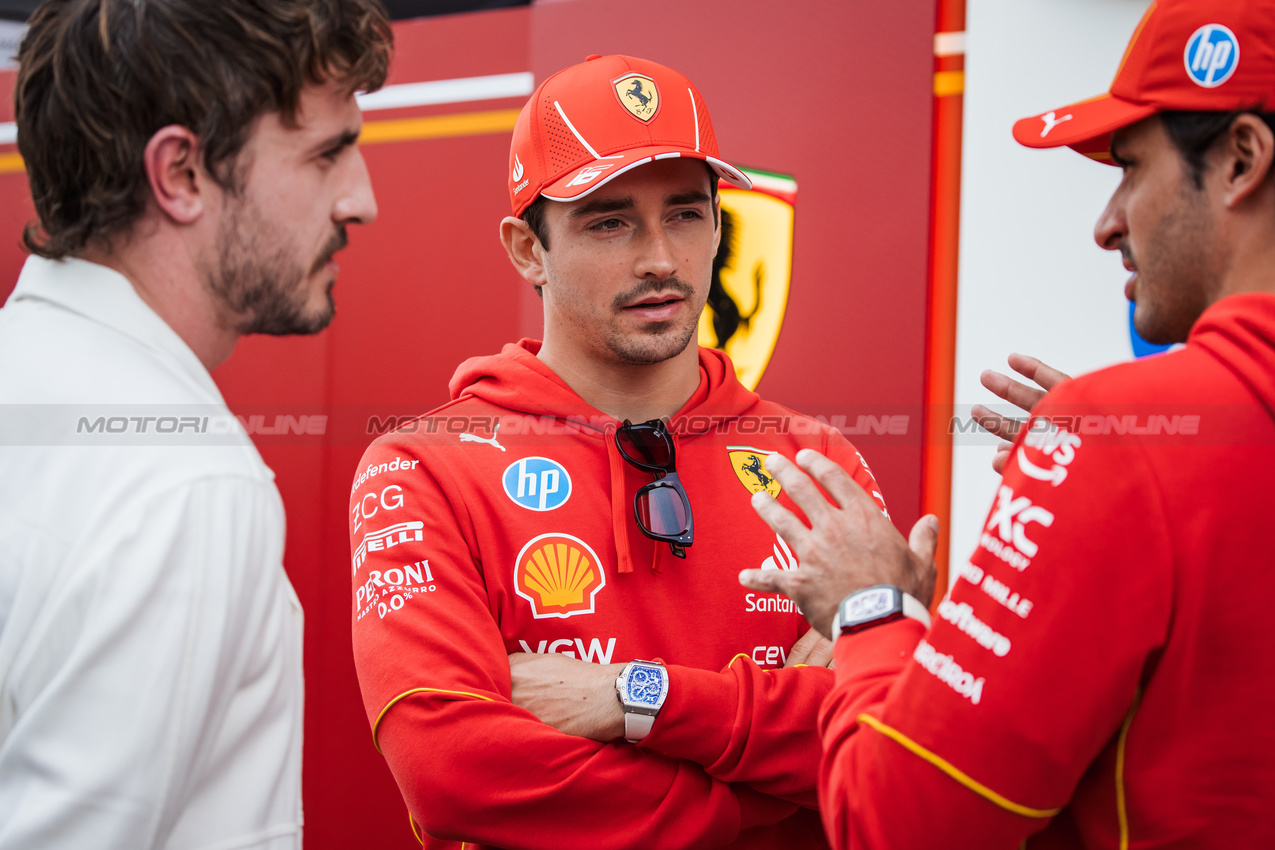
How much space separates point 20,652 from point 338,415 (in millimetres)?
1896

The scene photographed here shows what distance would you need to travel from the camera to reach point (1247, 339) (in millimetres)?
925

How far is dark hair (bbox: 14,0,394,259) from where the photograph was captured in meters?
1.01

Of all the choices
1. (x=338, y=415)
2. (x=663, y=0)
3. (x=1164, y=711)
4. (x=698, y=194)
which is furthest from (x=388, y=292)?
(x=1164, y=711)

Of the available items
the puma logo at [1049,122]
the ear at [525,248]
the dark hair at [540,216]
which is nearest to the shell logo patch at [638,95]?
the dark hair at [540,216]

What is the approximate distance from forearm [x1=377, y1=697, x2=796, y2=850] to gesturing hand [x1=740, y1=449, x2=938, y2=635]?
1.16 feet

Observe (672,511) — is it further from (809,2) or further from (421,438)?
(809,2)

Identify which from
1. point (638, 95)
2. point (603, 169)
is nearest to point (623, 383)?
point (603, 169)

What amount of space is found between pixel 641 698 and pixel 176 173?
0.86 m

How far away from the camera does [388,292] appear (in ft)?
8.68

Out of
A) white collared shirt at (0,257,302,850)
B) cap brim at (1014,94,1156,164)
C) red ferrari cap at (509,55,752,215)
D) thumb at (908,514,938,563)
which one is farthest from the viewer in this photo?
red ferrari cap at (509,55,752,215)

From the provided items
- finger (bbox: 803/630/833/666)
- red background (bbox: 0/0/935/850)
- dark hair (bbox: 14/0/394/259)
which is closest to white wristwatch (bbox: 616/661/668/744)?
finger (bbox: 803/630/833/666)

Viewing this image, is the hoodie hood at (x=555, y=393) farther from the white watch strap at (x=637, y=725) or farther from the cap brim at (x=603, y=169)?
the white watch strap at (x=637, y=725)

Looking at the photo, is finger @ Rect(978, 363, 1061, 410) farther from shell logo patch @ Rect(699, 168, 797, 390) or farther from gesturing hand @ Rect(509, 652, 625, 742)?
shell logo patch @ Rect(699, 168, 797, 390)

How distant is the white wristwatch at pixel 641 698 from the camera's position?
1323 mm
